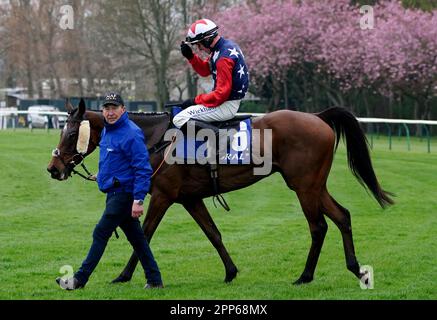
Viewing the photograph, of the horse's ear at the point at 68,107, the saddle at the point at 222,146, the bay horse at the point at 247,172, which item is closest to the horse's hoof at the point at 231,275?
the bay horse at the point at 247,172

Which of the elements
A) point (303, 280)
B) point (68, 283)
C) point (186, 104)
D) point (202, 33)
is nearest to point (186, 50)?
point (202, 33)

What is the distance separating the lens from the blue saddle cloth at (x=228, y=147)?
8.03 meters

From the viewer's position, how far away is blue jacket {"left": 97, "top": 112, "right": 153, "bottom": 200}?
7.20 meters

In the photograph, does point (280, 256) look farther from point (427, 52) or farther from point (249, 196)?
point (427, 52)

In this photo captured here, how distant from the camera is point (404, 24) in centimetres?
3831

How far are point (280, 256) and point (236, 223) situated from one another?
3477mm

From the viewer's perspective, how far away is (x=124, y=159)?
287 inches

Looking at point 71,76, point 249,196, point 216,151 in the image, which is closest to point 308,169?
point 216,151

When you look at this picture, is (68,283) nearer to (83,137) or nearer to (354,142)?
(83,137)

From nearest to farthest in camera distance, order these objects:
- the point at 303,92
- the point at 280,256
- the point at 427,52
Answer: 1. the point at 280,256
2. the point at 427,52
3. the point at 303,92

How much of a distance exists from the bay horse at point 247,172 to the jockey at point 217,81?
270 millimetres
